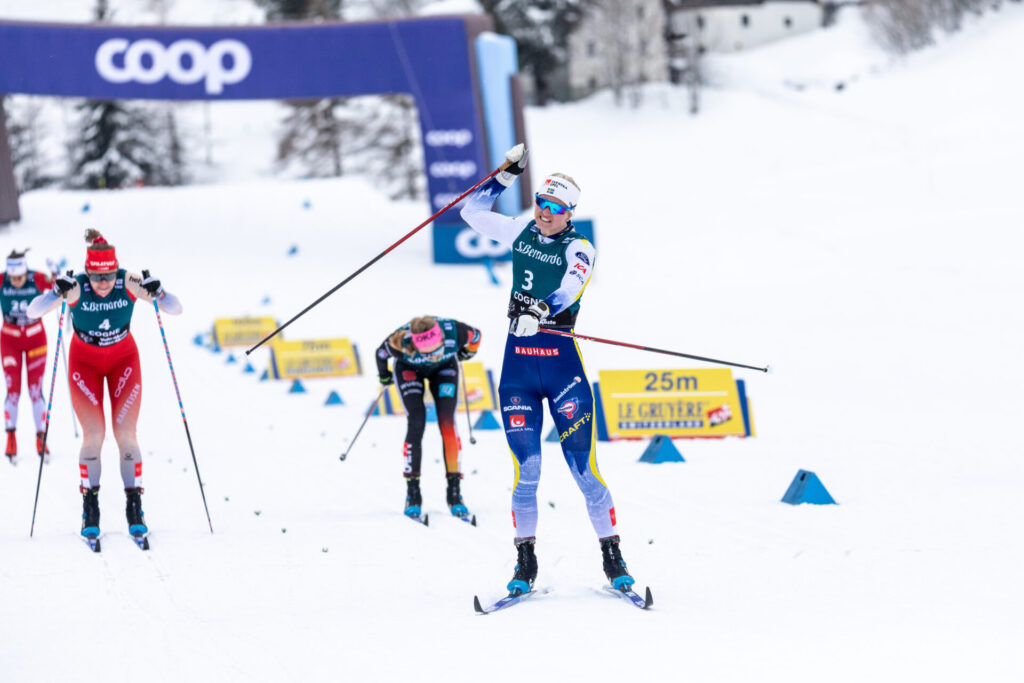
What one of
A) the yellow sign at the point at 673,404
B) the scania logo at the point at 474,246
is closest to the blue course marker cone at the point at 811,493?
the yellow sign at the point at 673,404

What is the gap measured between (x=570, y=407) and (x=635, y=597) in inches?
39.1

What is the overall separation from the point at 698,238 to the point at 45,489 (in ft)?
64.9

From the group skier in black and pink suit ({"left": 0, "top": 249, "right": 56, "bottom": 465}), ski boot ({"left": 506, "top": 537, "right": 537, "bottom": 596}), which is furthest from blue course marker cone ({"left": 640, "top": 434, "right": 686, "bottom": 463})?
skier in black and pink suit ({"left": 0, "top": 249, "right": 56, "bottom": 465})

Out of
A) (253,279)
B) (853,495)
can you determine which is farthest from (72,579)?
(253,279)

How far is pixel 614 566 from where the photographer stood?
5641 millimetres

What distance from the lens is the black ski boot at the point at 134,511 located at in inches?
281

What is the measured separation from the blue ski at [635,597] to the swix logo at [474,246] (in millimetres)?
18306

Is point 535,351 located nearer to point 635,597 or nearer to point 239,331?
point 635,597

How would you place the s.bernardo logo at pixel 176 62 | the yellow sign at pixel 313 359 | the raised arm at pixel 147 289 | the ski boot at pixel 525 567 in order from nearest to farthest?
the ski boot at pixel 525 567 < the raised arm at pixel 147 289 < the yellow sign at pixel 313 359 < the s.bernardo logo at pixel 176 62

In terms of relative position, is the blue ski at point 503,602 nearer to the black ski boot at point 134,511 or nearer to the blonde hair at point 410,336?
the blonde hair at point 410,336

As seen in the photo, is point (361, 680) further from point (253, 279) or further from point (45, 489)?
point (253, 279)

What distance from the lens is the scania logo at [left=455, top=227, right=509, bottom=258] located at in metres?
23.8

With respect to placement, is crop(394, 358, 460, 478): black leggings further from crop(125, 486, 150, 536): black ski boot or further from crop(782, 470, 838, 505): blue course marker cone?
crop(782, 470, 838, 505): blue course marker cone

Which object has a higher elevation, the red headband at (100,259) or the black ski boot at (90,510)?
the red headband at (100,259)
